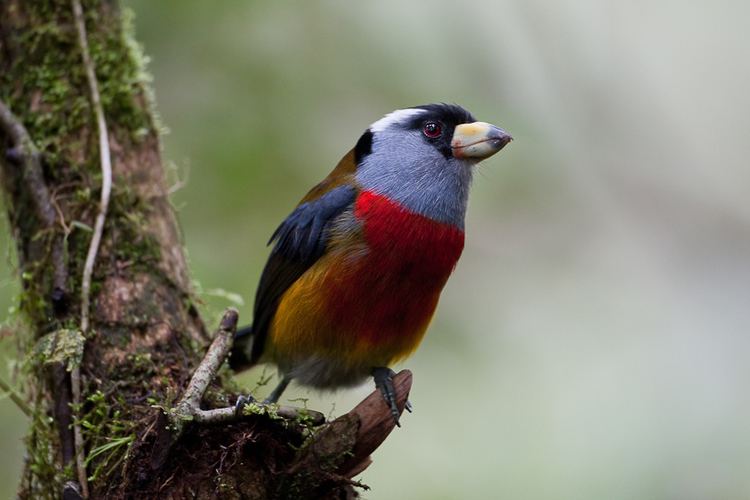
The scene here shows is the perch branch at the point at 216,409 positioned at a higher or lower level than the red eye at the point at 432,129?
lower

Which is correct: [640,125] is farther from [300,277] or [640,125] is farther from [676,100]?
[300,277]

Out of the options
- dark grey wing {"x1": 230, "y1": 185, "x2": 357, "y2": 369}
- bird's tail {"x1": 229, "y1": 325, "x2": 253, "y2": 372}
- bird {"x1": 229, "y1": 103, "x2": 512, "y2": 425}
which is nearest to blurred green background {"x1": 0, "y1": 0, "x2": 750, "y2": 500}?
→ bird's tail {"x1": 229, "y1": 325, "x2": 253, "y2": 372}

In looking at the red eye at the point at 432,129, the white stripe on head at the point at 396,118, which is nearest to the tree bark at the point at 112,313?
the white stripe on head at the point at 396,118

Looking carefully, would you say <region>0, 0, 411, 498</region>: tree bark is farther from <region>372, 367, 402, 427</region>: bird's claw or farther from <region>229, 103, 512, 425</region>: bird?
<region>229, 103, 512, 425</region>: bird

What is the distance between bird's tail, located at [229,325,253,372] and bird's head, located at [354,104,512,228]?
878 mm

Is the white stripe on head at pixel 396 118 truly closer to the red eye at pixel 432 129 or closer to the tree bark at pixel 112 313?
the red eye at pixel 432 129

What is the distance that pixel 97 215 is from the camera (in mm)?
3510

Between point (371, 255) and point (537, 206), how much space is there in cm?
265

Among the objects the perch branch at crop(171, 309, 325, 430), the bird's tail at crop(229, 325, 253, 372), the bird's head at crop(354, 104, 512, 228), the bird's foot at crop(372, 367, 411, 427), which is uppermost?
the bird's head at crop(354, 104, 512, 228)

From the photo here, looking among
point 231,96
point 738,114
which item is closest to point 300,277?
point 231,96

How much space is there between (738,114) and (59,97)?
15.4ft

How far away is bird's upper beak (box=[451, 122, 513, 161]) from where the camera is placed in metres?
3.71

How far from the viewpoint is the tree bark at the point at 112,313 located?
2.66 meters

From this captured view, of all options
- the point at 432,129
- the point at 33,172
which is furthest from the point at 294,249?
the point at 33,172
